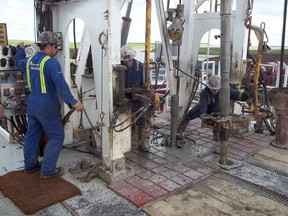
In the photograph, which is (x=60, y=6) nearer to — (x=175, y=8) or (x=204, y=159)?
(x=175, y=8)

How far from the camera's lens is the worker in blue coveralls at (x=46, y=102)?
3.49m

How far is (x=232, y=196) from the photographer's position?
3.38m

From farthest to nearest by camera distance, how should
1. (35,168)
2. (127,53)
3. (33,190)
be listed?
(127,53), (35,168), (33,190)

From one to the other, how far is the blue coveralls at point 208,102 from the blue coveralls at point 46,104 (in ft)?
7.02

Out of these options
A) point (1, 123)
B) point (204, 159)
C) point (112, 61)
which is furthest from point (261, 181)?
point (1, 123)

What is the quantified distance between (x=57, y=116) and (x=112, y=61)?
1003 mm

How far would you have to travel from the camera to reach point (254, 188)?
3590 millimetres

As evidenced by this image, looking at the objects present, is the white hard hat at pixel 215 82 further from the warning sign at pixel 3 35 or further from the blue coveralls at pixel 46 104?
the warning sign at pixel 3 35

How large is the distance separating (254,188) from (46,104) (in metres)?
2.72

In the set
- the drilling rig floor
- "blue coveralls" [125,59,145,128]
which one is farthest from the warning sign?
"blue coveralls" [125,59,145,128]

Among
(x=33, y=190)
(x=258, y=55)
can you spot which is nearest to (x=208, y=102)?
(x=258, y=55)

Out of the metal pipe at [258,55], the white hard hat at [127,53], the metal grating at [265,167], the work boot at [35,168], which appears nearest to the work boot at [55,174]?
the work boot at [35,168]

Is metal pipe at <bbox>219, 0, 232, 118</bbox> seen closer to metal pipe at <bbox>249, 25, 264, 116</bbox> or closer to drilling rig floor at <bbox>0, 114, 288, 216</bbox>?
drilling rig floor at <bbox>0, 114, 288, 216</bbox>

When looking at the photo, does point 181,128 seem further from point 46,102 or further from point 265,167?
point 46,102
